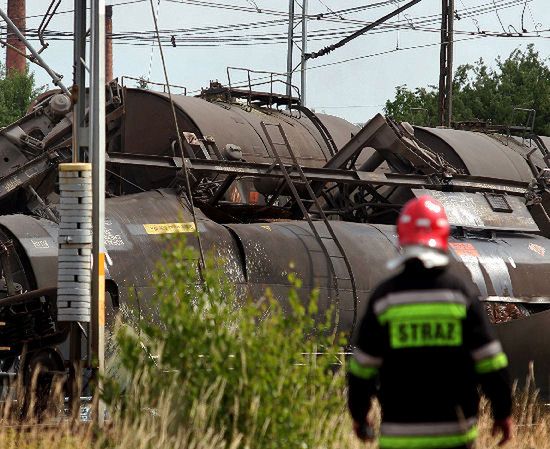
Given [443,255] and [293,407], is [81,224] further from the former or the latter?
[443,255]

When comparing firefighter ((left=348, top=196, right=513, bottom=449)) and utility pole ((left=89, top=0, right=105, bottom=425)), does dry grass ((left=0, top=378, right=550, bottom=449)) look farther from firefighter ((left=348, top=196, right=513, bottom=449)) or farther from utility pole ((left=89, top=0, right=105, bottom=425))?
utility pole ((left=89, top=0, right=105, bottom=425))

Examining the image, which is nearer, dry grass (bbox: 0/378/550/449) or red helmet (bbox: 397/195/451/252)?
red helmet (bbox: 397/195/451/252)

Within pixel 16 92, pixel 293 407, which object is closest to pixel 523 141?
pixel 293 407

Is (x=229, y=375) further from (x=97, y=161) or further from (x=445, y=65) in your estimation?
(x=445, y=65)

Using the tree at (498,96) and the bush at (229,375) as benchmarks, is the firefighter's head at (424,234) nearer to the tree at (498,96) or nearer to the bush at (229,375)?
the bush at (229,375)

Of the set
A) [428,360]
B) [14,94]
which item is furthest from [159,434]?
[14,94]

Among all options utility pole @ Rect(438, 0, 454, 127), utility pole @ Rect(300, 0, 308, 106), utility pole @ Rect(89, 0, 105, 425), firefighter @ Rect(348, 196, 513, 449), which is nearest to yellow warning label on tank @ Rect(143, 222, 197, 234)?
utility pole @ Rect(89, 0, 105, 425)

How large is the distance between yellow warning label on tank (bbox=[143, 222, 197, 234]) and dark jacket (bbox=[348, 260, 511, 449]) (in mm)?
7916

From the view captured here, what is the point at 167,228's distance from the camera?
13.7m

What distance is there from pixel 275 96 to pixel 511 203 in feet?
18.9

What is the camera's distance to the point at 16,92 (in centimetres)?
5969

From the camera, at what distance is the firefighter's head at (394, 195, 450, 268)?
563cm

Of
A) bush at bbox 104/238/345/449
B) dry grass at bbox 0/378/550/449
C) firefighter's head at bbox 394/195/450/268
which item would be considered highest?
firefighter's head at bbox 394/195/450/268

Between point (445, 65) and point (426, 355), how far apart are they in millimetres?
24172
